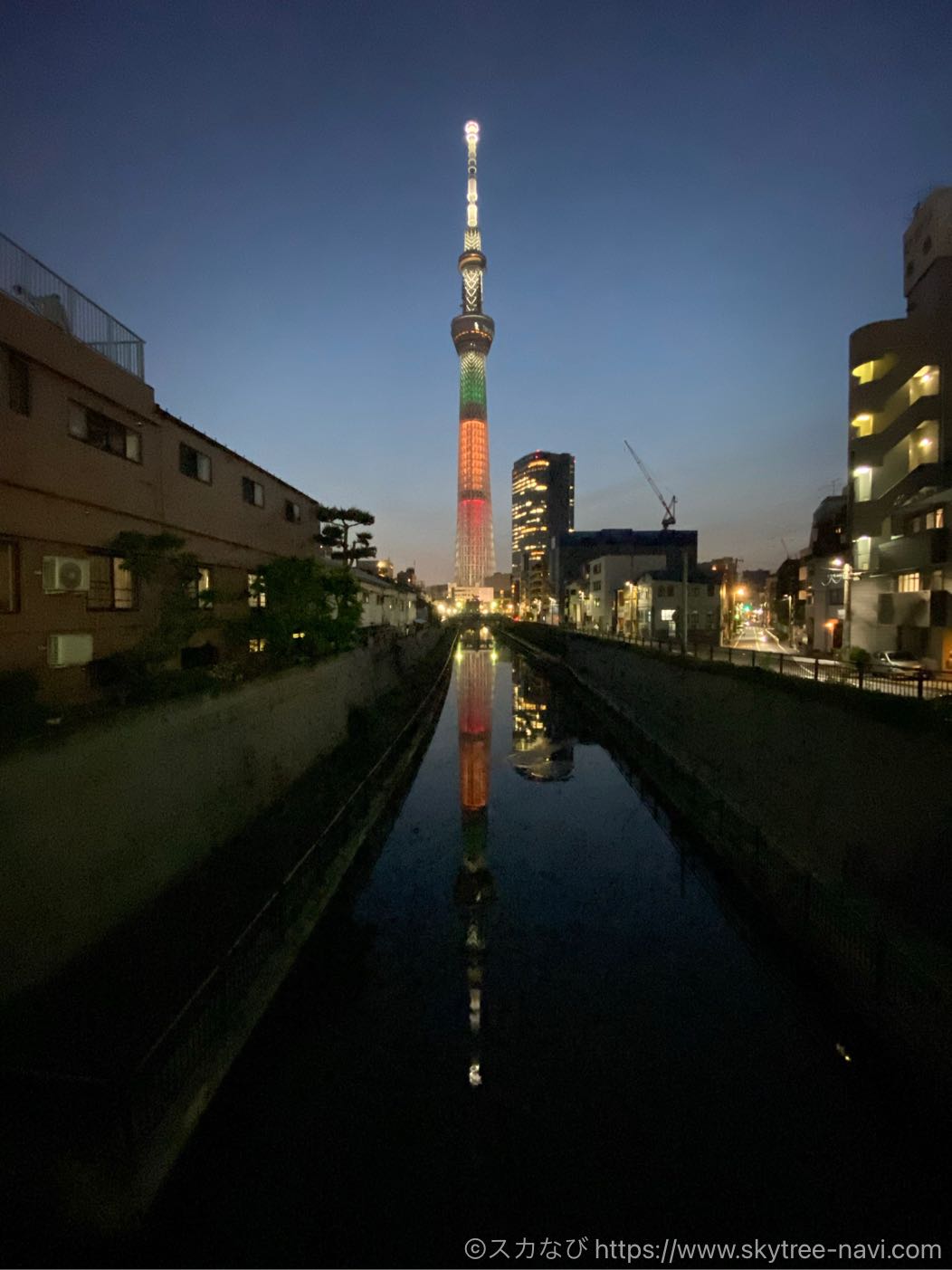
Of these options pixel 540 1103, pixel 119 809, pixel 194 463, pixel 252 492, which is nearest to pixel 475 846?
pixel 540 1103

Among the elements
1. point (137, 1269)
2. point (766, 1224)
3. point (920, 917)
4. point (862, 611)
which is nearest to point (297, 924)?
point (137, 1269)

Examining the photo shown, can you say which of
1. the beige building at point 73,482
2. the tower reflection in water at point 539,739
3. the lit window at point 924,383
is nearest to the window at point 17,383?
the beige building at point 73,482

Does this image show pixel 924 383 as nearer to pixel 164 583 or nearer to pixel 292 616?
pixel 292 616

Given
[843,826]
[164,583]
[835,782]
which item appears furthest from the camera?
[164,583]

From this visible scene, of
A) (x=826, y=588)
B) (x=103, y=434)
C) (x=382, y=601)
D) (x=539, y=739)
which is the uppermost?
(x=103, y=434)

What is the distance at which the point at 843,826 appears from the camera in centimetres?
1087

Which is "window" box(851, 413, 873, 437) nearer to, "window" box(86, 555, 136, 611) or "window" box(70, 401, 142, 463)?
"window" box(70, 401, 142, 463)

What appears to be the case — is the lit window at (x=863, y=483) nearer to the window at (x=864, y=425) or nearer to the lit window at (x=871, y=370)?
the window at (x=864, y=425)

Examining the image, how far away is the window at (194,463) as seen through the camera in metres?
18.1

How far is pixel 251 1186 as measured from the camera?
243 inches

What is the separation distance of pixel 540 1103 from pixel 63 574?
43.4 feet

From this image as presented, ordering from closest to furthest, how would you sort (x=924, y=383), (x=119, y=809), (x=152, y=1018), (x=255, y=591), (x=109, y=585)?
(x=152, y=1018), (x=119, y=809), (x=109, y=585), (x=255, y=591), (x=924, y=383)

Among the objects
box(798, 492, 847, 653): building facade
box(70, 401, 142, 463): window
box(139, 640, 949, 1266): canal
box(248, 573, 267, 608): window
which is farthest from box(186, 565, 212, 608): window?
box(798, 492, 847, 653): building facade

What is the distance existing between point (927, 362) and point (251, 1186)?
133 feet
